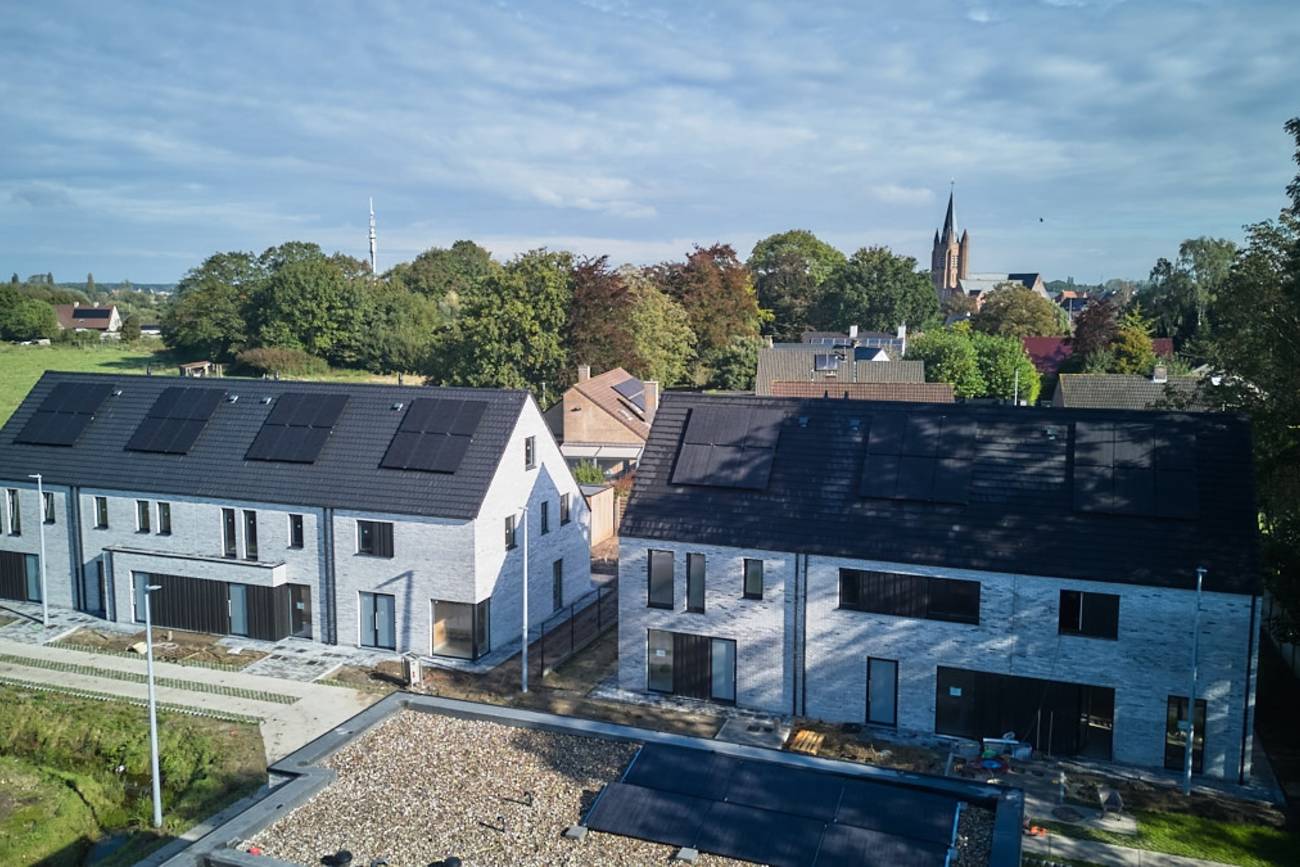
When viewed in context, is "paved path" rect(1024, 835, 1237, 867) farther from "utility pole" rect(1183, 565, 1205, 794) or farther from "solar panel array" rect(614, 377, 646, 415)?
"solar panel array" rect(614, 377, 646, 415)

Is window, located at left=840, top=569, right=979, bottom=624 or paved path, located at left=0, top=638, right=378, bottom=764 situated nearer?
window, located at left=840, top=569, right=979, bottom=624

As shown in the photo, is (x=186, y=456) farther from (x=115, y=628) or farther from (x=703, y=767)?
(x=703, y=767)

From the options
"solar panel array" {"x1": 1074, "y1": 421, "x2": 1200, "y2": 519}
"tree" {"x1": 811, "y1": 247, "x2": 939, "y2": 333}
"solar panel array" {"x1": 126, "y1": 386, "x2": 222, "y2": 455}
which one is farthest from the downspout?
"tree" {"x1": 811, "y1": 247, "x2": 939, "y2": 333}

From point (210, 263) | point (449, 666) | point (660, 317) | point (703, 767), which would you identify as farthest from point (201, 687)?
point (210, 263)

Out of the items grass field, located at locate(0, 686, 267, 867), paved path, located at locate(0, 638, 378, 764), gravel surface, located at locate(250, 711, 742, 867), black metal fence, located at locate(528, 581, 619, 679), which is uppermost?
gravel surface, located at locate(250, 711, 742, 867)

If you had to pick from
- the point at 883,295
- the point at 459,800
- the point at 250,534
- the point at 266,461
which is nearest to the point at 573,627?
the point at 250,534

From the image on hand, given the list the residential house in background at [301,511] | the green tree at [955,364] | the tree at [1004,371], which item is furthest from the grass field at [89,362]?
the tree at [1004,371]

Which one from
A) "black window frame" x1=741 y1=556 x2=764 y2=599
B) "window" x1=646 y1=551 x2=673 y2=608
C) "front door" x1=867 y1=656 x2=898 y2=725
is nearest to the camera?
"front door" x1=867 y1=656 x2=898 y2=725

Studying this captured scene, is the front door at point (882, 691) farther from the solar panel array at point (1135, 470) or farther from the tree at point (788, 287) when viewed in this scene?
the tree at point (788, 287)
